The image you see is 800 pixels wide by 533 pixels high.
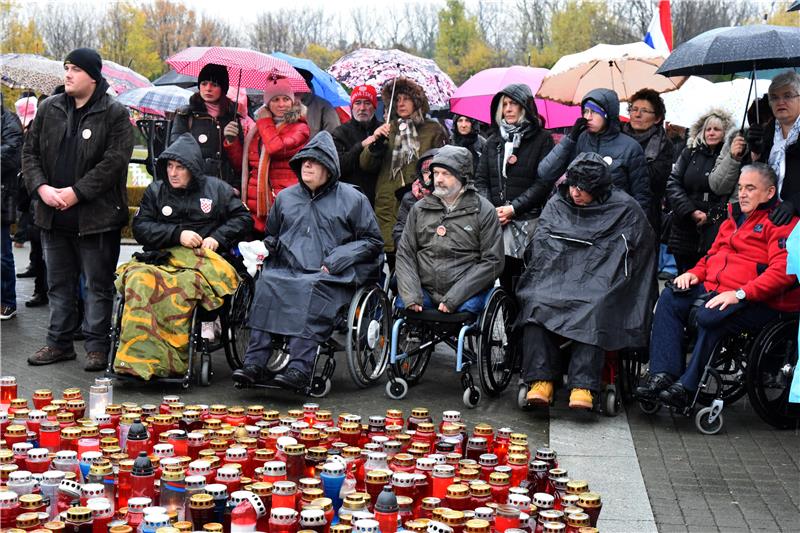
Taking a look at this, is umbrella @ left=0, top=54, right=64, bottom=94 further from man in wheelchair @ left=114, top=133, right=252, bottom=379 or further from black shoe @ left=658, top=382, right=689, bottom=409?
black shoe @ left=658, top=382, right=689, bottom=409

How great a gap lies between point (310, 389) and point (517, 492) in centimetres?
303

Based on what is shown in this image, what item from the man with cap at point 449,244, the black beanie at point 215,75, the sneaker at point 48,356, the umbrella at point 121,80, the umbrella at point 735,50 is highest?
the umbrella at point 735,50

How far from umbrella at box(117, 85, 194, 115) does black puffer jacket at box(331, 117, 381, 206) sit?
412cm

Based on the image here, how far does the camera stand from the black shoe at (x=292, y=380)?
22.4 feet

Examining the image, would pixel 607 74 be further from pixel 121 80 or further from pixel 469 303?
pixel 121 80

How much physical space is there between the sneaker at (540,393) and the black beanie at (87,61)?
3.81 m

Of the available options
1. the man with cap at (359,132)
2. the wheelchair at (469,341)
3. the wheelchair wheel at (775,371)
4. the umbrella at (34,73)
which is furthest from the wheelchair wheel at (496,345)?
the umbrella at (34,73)

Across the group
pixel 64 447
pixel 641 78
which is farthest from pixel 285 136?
pixel 64 447

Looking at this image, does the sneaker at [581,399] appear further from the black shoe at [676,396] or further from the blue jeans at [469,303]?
the blue jeans at [469,303]

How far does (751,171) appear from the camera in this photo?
6668 millimetres

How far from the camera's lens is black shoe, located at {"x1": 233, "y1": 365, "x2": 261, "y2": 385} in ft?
22.6

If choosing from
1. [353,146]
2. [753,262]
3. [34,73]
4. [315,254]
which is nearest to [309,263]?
[315,254]

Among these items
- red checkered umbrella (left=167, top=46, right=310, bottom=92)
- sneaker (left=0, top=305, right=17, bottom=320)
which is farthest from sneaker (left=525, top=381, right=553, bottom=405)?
sneaker (left=0, top=305, right=17, bottom=320)

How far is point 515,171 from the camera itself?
7.98 meters
